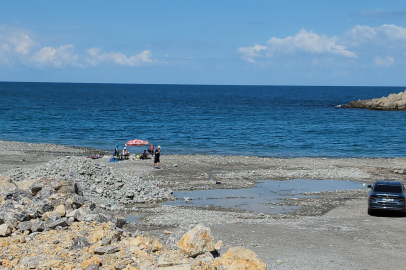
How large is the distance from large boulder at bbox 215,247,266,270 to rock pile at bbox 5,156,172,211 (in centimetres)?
1100

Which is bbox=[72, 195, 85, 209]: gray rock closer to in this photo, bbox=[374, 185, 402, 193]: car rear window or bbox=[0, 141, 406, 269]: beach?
bbox=[0, 141, 406, 269]: beach

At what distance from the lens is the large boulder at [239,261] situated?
11422mm

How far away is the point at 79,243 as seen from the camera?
1278 cm

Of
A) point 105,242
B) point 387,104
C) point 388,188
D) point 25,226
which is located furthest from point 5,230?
point 387,104

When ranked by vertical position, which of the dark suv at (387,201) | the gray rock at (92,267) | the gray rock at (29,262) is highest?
the gray rock at (92,267)

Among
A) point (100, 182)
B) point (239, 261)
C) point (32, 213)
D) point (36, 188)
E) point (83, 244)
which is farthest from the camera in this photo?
point (100, 182)

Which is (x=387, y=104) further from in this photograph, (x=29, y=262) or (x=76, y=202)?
(x=29, y=262)

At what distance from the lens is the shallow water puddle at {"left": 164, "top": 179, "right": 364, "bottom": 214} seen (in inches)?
944

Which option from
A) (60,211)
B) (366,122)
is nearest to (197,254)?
(60,211)

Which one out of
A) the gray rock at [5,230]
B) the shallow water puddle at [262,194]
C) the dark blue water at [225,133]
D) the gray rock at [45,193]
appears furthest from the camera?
the dark blue water at [225,133]

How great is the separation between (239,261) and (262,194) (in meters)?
15.5

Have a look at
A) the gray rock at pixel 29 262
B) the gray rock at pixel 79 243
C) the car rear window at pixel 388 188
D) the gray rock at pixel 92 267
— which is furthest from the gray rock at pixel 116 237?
the car rear window at pixel 388 188

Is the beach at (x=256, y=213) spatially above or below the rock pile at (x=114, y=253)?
below

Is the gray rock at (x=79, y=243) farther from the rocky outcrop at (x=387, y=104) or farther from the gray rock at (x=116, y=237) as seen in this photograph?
the rocky outcrop at (x=387, y=104)
